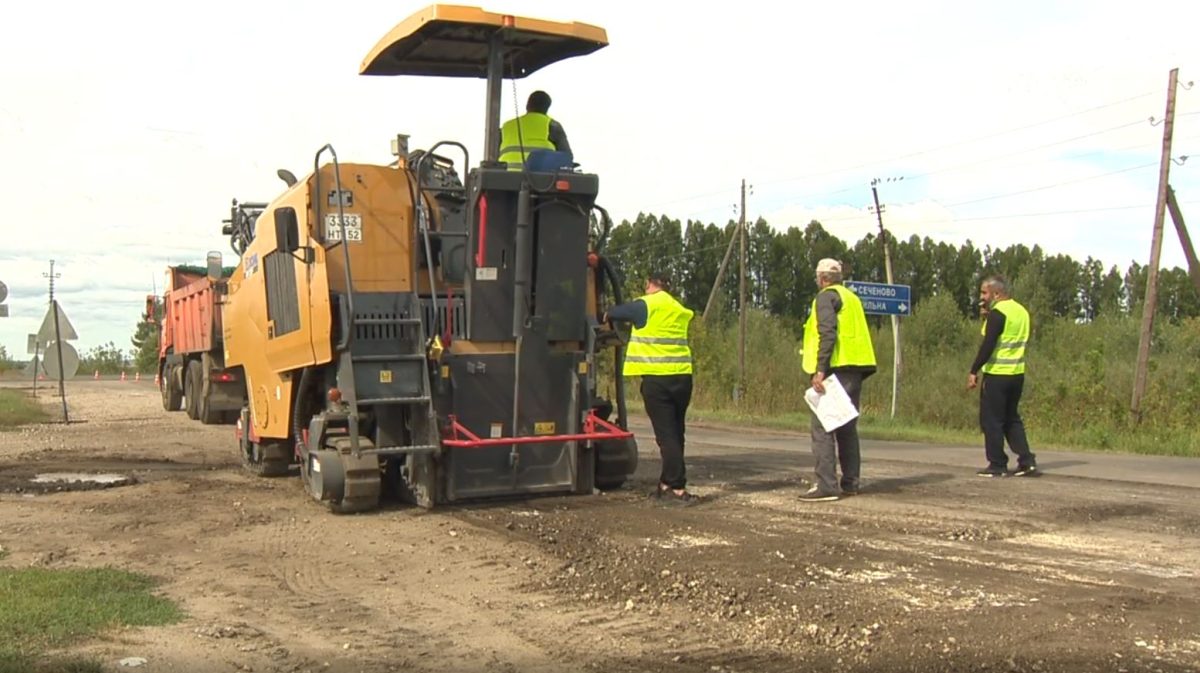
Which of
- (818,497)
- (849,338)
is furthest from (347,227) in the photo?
(818,497)

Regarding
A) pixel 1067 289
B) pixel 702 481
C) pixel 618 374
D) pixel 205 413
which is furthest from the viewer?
pixel 1067 289

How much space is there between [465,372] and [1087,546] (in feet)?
15.1

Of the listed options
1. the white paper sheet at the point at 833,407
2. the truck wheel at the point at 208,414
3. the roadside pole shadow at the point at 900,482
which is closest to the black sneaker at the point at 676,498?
the white paper sheet at the point at 833,407

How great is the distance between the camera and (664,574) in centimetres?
597

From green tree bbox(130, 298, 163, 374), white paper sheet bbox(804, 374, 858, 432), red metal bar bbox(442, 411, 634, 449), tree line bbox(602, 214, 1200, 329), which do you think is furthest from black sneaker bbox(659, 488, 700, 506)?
green tree bbox(130, 298, 163, 374)

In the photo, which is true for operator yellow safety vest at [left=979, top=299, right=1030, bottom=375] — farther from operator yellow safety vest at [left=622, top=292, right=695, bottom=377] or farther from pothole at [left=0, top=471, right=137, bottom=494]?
pothole at [left=0, top=471, right=137, bottom=494]

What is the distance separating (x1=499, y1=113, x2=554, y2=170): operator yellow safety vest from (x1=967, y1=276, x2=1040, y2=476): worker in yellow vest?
15.2 ft

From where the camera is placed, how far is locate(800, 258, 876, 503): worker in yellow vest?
8.81 meters

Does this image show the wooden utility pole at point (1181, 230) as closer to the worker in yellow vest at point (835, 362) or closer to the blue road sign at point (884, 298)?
the blue road sign at point (884, 298)

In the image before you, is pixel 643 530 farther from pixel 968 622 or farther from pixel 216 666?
pixel 216 666

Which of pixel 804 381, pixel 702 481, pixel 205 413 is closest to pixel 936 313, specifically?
pixel 804 381

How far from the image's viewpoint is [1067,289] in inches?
2361

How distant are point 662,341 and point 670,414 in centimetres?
59

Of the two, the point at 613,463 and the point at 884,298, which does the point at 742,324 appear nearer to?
the point at 884,298
